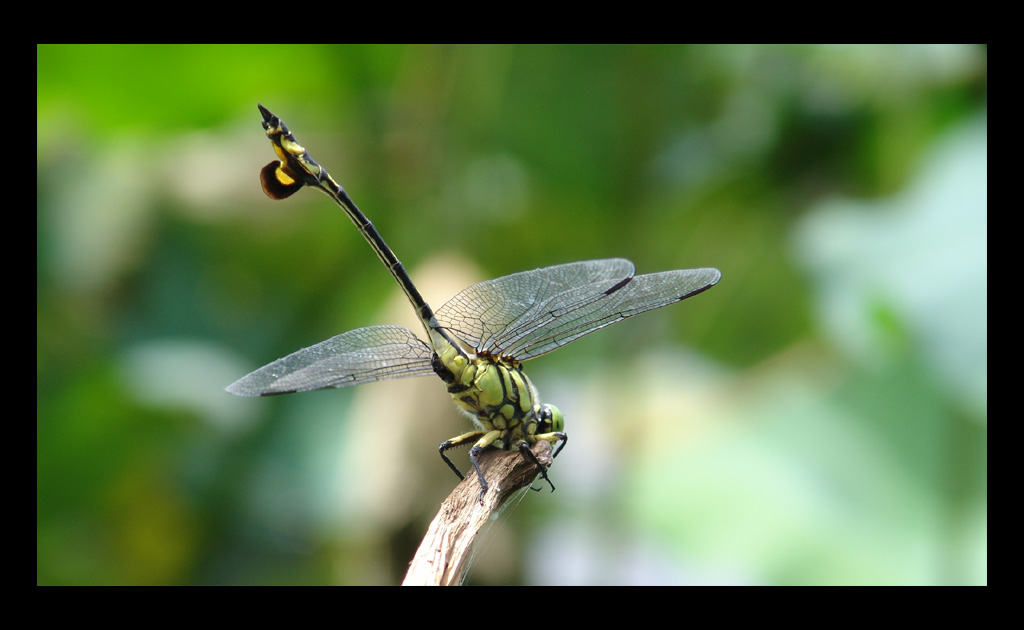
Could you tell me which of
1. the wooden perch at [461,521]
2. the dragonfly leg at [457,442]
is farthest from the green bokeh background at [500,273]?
the wooden perch at [461,521]

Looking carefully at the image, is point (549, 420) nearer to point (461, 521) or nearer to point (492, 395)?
point (492, 395)

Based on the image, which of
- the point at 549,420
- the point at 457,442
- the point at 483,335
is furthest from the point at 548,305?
the point at 457,442

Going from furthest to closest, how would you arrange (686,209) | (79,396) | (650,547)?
1. (650,547)
2. (686,209)
3. (79,396)

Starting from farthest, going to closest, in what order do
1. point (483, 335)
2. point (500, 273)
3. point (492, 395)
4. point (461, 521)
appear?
point (500, 273) < point (483, 335) < point (492, 395) < point (461, 521)

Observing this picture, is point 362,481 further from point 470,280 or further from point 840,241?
point 840,241
